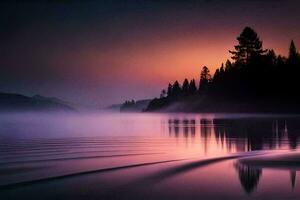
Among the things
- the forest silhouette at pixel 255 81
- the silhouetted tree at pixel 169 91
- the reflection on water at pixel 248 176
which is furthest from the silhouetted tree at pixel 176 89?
the reflection on water at pixel 248 176

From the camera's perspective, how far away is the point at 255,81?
94.5m

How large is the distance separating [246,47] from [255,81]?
13.1 meters

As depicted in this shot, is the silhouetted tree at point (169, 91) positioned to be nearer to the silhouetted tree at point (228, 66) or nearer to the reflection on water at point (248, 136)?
the silhouetted tree at point (228, 66)

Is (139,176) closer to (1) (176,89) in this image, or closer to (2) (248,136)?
(2) (248,136)

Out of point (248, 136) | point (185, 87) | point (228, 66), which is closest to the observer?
point (248, 136)

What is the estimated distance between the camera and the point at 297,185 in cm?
1170

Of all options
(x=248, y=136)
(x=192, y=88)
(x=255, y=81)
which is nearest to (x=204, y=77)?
(x=192, y=88)

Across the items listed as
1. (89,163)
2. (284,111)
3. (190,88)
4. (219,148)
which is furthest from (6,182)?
(190,88)

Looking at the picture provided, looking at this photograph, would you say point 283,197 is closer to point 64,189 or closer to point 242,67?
point 64,189

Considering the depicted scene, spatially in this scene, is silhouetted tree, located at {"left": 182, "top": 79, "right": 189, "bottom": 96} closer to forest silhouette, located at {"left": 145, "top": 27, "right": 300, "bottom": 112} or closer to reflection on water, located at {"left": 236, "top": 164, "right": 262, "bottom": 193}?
forest silhouette, located at {"left": 145, "top": 27, "right": 300, "bottom": 112}

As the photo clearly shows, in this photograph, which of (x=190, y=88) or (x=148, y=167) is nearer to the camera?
(x=148, y=167)

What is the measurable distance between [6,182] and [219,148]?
1256 cm

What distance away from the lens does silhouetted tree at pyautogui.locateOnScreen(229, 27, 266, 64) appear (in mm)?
103000

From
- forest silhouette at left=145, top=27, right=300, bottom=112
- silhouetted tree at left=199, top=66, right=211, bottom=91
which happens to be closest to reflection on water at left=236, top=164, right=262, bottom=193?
forest silhouette at left=145, top=27, right=300, bottom=112
